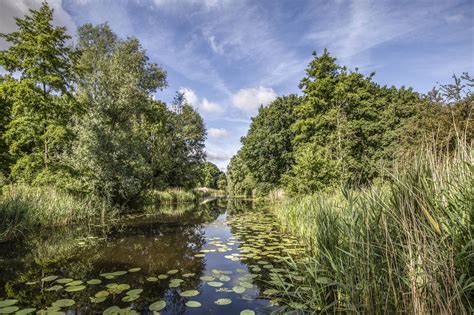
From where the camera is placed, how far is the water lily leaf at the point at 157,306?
3569mm

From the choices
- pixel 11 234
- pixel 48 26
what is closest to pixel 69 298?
pixel 11 234

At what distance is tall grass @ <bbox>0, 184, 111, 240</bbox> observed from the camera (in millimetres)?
7867

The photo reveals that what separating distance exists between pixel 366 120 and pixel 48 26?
24956 mm

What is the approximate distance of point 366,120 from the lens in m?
23.6

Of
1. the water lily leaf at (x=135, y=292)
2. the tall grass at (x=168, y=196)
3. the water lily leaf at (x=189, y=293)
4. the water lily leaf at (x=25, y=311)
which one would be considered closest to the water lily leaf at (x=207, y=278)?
the water lily leaf at (x=189, y=293)

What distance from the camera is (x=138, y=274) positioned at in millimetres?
5090

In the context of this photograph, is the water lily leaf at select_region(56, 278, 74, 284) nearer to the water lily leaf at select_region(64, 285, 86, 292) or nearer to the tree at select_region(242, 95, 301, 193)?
the water lily leaf at select_region(64, 285, 86, 292)

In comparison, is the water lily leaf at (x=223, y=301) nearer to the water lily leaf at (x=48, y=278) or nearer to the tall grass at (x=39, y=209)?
the water lily leaf at (x=48, y=278)

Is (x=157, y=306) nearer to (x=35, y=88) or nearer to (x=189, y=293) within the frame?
(x=189, y=293)

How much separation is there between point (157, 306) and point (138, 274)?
172 cm

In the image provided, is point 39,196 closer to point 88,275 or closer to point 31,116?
point 31,116

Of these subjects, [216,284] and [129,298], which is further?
[216,284]

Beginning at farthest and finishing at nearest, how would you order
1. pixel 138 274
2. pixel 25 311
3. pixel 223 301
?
1. pixel 138 274
2. pixel 223 301
3. pixel 25 311

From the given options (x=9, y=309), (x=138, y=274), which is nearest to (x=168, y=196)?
(x=138, y=274)
